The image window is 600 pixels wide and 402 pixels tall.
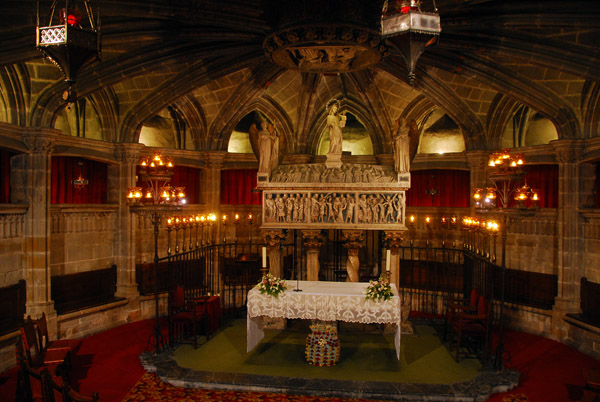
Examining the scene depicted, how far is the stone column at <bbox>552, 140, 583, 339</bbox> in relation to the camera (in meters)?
10.3

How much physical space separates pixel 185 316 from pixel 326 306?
2.96 metres

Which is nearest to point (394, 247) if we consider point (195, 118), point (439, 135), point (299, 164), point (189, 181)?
point (299, 164)

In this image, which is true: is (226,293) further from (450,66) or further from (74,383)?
(450,66)

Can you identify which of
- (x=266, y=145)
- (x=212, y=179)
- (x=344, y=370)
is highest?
(x=266, y=145)

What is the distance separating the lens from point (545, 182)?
1184 cm

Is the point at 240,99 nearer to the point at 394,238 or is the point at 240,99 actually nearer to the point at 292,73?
the point at 292,73

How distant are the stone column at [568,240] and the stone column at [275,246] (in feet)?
20.4

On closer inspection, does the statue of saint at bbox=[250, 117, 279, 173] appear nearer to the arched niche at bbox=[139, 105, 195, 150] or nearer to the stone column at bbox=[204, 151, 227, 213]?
the stone column at bbox=[204, 151, 227, 213]

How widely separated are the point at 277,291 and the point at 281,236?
200 centimetres

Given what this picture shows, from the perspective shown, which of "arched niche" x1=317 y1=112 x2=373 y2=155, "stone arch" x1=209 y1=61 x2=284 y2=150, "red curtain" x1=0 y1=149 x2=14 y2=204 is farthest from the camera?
"arched niche" x1=317 y1=112 x2=373 y2=155

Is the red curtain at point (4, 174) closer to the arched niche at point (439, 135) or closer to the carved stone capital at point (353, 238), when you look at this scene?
the carved stone capital at point (353, 238)

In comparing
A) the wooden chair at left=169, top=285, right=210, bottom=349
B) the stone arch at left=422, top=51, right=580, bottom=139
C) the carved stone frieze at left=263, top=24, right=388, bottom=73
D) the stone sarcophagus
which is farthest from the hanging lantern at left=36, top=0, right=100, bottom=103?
the stone arch at left=422, top=51, right=580, bottom=139

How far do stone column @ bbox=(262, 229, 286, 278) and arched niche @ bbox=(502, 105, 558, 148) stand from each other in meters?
6.50

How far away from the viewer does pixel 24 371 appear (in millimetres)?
5879
